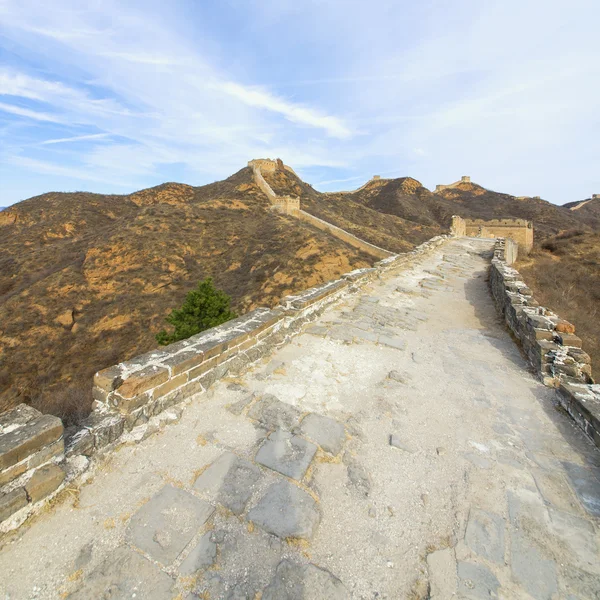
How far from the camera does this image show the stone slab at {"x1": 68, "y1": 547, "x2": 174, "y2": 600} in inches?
61.1

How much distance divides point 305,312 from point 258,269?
626 inches

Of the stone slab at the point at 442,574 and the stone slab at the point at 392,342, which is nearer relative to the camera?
the stone slab at the point at 442,574

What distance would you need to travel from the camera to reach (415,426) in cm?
301

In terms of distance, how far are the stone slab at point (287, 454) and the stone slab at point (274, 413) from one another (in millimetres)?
119

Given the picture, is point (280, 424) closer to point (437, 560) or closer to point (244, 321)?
point (437, 560)

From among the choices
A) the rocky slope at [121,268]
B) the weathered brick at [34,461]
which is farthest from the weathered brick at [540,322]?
the rocky slope at [121,268]

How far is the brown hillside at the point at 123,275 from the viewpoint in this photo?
49.5 feet

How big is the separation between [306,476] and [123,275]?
72.0 ft

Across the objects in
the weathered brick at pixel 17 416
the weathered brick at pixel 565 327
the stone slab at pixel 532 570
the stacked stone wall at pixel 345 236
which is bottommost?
the stone slab at pixel 532 570

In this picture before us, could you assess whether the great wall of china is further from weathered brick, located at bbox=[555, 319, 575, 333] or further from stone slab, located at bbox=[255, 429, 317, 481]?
weathered brick, located at bbox=[555, 319, 575, 333]

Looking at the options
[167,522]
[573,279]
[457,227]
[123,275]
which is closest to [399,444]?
[167,522]

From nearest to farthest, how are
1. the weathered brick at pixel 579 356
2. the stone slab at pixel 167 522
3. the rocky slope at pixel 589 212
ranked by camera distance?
the stone slab at pixel 167 522, the weathered brick at pixel 579 356, the rocky slope at pixel 589 212

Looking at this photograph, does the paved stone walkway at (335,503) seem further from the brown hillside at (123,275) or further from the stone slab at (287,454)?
the brown hillside at (123,275)

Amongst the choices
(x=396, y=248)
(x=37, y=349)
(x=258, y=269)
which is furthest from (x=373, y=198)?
(x=37, y=349)
